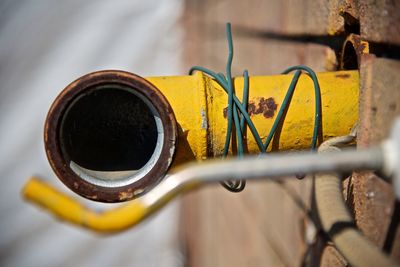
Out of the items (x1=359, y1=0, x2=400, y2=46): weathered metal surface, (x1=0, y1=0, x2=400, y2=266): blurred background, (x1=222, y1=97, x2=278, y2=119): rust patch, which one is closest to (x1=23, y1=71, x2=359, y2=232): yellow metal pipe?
(x1=222, y1=97, x2=278, y2=119): rust patch

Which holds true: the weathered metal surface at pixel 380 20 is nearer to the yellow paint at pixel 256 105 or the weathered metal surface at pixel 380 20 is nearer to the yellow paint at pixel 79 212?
the yellow paint at pixel 256 105

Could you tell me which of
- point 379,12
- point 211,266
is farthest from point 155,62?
point 379,12

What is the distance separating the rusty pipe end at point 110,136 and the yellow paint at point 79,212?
10.2 inches

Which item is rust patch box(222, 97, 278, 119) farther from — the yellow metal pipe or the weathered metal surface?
the weathered metal surface

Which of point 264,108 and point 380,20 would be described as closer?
point 380,20

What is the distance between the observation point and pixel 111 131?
0.99 meters

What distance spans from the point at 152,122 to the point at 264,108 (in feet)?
0.66

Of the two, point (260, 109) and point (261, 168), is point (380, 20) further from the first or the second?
point (261, 168)

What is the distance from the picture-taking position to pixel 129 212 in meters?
0.59

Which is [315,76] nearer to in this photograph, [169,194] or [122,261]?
[169,194]

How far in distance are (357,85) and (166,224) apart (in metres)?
3.26

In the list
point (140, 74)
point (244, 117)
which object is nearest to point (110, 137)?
point (244, 117)

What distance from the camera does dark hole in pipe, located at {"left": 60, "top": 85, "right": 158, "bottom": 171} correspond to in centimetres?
93

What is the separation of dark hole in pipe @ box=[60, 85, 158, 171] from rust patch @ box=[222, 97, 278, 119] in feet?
0.57
